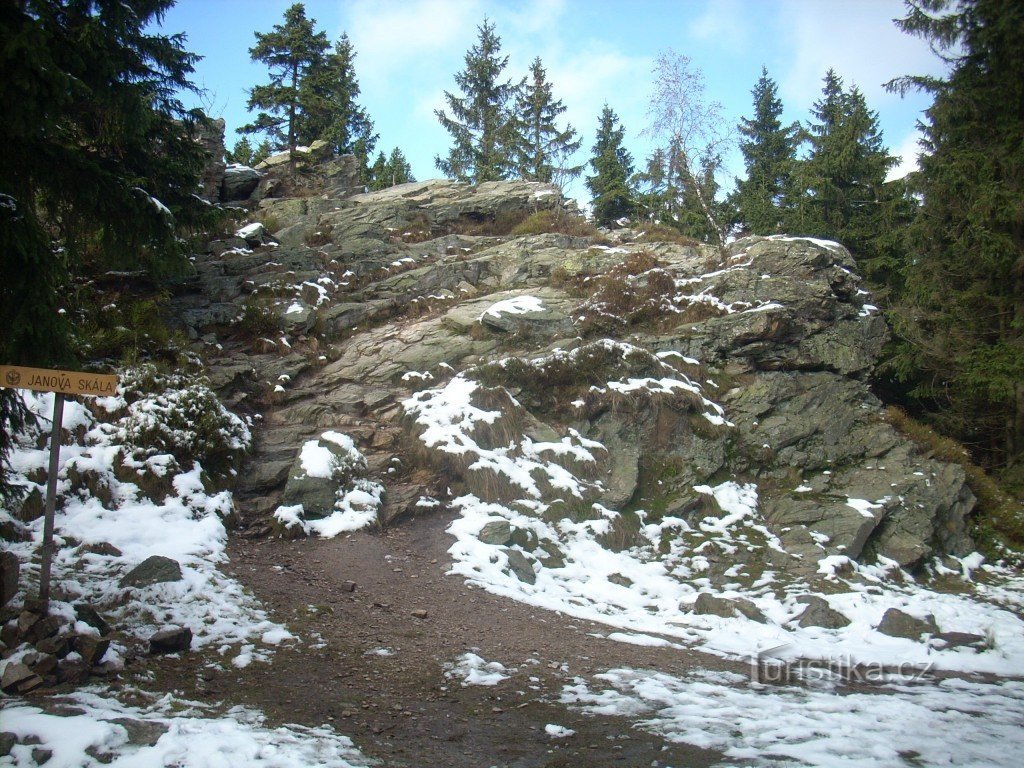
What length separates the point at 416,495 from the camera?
10.1 m

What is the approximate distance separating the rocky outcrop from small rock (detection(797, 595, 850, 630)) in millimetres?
28

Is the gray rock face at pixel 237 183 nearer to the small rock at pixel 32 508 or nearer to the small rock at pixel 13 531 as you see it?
the small rock at pixel 32 508

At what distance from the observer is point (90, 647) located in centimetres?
484

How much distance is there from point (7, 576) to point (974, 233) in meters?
18.2

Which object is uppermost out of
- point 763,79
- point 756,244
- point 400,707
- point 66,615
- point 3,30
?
point 763,79

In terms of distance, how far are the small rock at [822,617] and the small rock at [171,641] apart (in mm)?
7408

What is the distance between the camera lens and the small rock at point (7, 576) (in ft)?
17.4

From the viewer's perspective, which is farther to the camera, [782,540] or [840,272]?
[840,272]

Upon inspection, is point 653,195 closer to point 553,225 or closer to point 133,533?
point 553,225

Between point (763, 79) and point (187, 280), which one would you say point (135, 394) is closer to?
point (187, 280)

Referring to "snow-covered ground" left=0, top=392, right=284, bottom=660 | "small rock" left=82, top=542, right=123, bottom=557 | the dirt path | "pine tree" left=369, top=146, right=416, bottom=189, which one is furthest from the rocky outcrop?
"pine tree" left=369, top=146, right=416, bottom=189

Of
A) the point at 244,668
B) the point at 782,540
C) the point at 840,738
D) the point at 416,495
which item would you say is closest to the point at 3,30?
the point at 244,668

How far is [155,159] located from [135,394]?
160 inches

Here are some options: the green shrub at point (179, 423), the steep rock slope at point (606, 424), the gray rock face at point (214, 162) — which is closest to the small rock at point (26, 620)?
the steep rock slope at point (606, 424)
